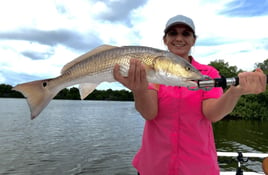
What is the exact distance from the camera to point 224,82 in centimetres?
261

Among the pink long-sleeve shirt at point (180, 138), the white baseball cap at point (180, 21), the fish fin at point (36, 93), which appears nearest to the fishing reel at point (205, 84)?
the pink long-sleeve shirt at point (180, 138)

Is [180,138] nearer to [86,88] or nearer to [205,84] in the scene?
[205,84]

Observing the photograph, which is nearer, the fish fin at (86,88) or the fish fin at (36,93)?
the fish fin at (36,93)

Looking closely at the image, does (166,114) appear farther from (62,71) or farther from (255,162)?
(255,162)

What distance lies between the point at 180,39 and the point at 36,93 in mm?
A: 1723

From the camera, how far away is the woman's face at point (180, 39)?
3070 millimetres

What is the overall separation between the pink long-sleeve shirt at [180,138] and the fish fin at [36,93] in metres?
1.20

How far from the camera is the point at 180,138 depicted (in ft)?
8.86

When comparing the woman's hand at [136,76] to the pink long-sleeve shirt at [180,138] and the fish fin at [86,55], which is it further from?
the fish fin at [86,55]

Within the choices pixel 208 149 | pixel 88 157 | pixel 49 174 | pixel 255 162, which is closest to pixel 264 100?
pixel 255 162

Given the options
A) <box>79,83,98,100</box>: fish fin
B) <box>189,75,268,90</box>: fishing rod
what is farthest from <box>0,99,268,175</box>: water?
<box>189,75,268,90</box>: fishing rod

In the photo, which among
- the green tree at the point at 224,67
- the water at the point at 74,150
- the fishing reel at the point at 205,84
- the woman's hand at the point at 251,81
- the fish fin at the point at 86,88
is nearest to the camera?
the woman's hand at the point at 251,81

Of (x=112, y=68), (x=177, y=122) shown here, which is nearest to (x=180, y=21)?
(x=112, y=68)

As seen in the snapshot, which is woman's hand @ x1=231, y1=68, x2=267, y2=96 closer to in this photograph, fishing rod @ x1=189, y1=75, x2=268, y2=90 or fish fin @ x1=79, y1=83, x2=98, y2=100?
fishing rod @ x1=189, y1=75, x2=268, y2=90
